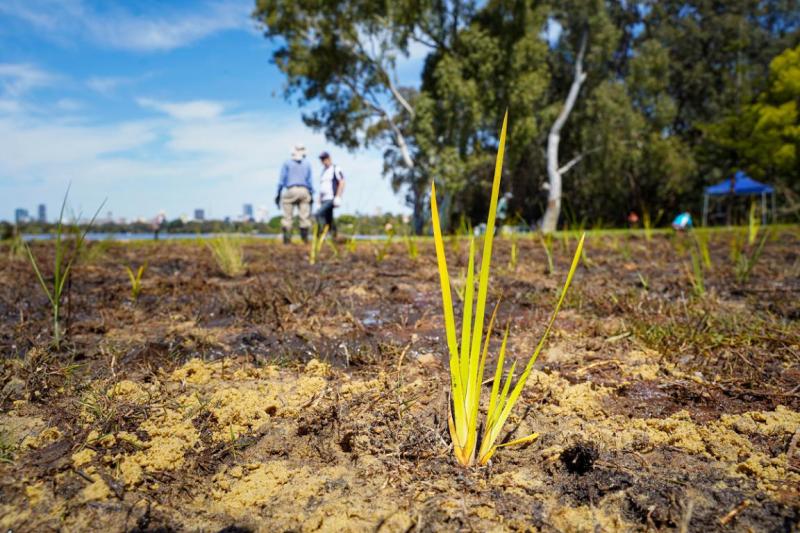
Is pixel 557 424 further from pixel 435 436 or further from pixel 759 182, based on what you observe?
pixel 759 182

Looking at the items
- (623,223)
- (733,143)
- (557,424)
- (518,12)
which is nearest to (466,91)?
(518,12)

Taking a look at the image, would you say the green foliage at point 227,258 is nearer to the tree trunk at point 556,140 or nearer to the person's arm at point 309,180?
the person's arm at point 309,180

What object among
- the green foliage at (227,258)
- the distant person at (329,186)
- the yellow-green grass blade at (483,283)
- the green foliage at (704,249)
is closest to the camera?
the yellow-green grass blade at (483,283)

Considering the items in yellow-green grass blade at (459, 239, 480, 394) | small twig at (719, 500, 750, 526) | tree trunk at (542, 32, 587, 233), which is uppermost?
tree trunk at (542, 32, 587, 233)

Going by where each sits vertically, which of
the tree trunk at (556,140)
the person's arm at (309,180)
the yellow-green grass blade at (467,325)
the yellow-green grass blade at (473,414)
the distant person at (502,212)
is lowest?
the yellow-green grass blade at (473,414)

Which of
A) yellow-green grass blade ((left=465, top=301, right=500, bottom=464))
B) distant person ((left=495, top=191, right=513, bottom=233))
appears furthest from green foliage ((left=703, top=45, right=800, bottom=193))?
yellow-green grass blade ((left=465, top=301, right=500, bottom=464))

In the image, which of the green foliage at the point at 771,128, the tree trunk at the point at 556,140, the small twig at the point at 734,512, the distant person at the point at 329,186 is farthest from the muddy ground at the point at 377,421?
the green foliage at the point at 771,128

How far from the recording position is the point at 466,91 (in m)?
16.7

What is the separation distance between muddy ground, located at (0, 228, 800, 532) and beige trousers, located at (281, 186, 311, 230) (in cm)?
637

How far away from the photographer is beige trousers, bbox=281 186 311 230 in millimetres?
8844

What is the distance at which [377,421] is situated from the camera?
4.52 feet

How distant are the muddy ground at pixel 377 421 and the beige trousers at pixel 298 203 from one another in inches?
251

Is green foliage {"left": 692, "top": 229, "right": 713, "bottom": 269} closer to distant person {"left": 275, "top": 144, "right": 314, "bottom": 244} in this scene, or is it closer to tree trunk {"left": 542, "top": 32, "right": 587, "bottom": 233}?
distant person {"left": 275, "top": 144, "right": 314, "bottom": 244}

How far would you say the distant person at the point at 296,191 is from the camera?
8695 millimetres
